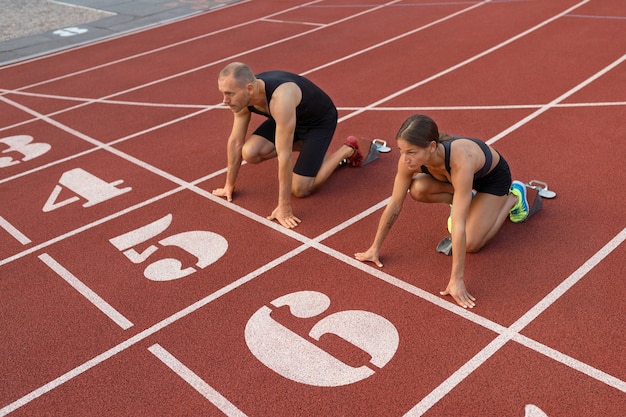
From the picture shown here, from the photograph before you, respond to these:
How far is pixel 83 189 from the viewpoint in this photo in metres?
6.57

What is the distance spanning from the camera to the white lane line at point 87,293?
4.49 meters

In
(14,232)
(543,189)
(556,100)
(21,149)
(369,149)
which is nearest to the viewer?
(543,189)

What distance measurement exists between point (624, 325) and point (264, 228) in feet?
9.50

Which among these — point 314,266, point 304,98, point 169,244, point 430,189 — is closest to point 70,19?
point 304,98

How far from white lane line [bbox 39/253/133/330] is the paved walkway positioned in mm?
7833

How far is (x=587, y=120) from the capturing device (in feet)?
23.0

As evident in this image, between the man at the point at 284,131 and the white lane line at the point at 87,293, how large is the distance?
161 centimetres

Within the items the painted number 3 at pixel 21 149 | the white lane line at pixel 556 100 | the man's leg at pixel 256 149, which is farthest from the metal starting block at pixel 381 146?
the painted number 3 at pixel 21 149

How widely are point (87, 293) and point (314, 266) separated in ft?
5.72

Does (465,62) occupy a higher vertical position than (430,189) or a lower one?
lower

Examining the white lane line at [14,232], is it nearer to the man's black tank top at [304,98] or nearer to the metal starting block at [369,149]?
the man's black tank top at [304,98]

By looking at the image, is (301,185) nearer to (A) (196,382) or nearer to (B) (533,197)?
(B) (533,197)

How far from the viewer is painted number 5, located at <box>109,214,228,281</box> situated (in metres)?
5.00

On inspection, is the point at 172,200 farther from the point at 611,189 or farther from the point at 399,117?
the point at 611,189
